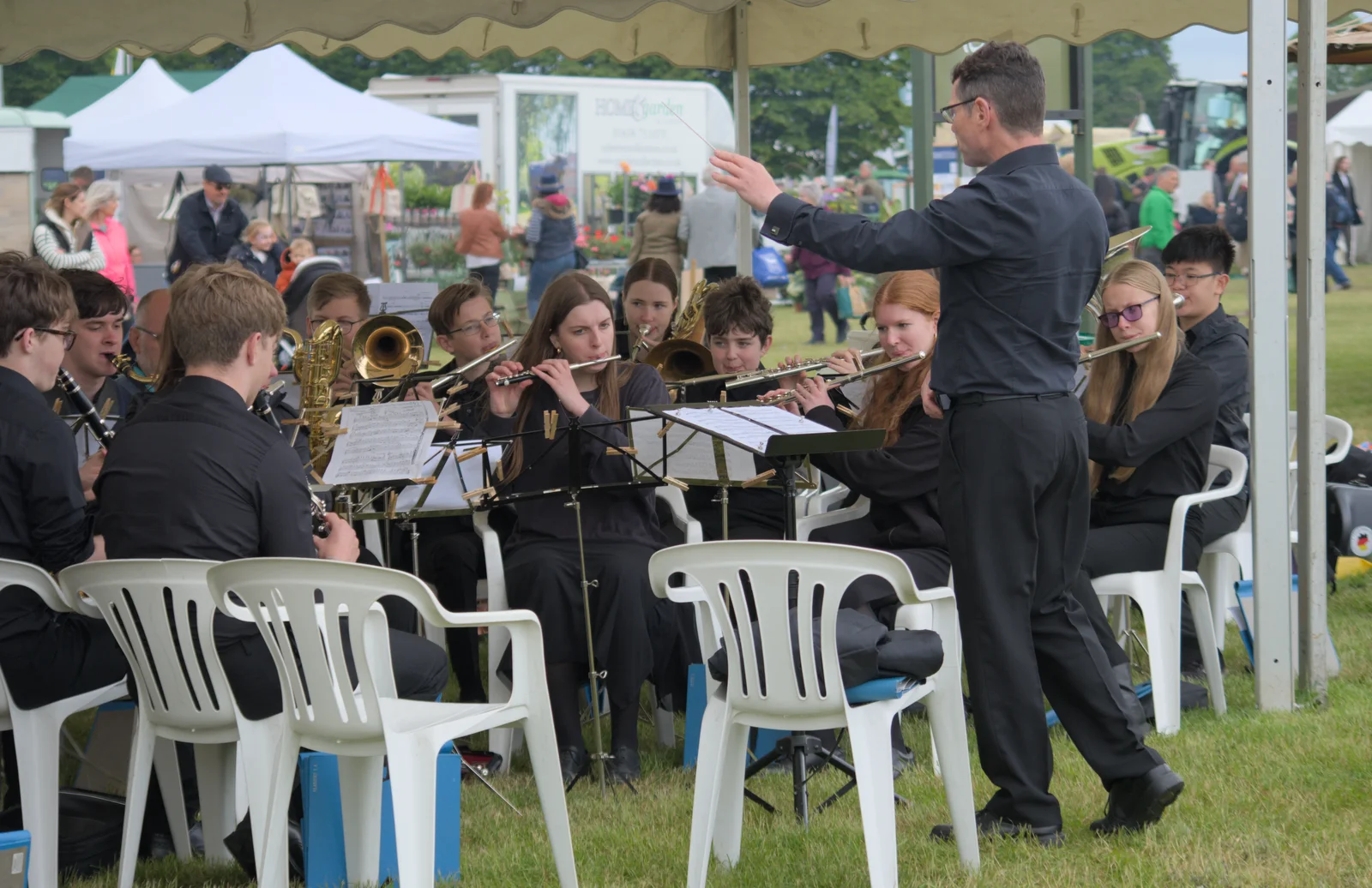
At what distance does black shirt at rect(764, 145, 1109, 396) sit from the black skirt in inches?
53.8

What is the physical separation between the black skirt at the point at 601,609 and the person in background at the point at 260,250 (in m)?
8.31

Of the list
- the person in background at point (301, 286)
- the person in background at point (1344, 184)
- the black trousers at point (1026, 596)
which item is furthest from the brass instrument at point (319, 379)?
the person in background at point (1344, 184)

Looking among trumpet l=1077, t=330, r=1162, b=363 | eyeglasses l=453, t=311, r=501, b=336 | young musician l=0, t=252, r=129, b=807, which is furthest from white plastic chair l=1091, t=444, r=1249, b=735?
young musician l=0, t=252, r=129, b=807

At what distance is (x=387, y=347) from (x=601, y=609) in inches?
58.2

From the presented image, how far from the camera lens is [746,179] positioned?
3.35m

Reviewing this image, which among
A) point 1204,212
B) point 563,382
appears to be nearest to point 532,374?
point 563,382

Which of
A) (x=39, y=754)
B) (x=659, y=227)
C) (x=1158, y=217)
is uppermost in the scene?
(x=1158, y=217)

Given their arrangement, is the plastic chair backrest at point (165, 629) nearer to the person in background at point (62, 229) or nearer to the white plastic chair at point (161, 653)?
the white plastic chair at point (161, 653)

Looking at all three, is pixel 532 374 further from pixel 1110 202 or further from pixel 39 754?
pixel 1110 202

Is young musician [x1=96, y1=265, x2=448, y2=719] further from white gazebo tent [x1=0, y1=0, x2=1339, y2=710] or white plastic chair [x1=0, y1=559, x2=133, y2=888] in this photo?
white gazebo tent [x1=0, y1=0, x2=1339, y2=710]

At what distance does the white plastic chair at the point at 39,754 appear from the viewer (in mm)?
3393

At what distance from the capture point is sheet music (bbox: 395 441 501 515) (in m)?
4.40

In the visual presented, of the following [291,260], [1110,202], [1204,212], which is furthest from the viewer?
[1204,212]

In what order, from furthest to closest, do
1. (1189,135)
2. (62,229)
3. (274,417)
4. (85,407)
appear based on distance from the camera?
(1189,135), (62,229), (274,417), (85,407)
